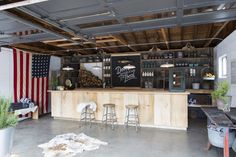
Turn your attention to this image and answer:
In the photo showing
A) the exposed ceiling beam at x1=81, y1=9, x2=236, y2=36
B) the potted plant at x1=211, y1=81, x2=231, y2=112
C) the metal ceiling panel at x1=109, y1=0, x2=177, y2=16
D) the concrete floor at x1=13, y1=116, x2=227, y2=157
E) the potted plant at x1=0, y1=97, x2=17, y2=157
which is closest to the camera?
the potted plant at x1=0, y1=97, x2=17, y2=157

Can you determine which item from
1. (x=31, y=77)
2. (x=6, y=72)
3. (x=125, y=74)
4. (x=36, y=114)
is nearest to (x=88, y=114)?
(x=36, y=114)

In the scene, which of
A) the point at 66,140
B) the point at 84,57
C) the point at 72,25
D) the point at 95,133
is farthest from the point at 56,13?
the point at 84,57

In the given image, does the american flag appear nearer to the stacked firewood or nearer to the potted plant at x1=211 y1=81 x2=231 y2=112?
the stacked firewood

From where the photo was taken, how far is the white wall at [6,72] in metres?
6.03

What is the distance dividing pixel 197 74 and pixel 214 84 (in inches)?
29.1

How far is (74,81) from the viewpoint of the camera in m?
9.09

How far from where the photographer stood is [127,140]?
14.6 feet

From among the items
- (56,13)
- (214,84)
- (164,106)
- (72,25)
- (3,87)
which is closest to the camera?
(56,13)

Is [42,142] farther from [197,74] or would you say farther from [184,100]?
[197,74]

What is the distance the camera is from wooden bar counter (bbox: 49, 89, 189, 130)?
5.31 meters

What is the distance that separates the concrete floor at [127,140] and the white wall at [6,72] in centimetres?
125

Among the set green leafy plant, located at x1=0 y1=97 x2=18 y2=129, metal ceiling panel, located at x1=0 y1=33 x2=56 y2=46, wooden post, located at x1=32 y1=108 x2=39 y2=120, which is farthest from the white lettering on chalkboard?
green leafy plant, located at x1=0 y1=97 x2=18 y2=129

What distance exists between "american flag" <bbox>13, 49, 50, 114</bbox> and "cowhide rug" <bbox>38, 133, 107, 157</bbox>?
3.03 m

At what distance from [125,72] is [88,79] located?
5.99ft
